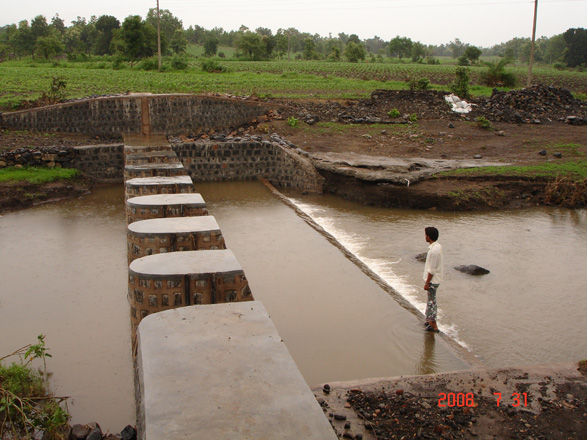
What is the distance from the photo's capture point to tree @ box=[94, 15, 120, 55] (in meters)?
50.2

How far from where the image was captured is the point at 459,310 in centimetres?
700

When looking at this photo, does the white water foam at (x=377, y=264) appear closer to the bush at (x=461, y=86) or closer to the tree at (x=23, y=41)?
the bush at (x=461, y=86)

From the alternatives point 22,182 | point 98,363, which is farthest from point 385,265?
point 22,182

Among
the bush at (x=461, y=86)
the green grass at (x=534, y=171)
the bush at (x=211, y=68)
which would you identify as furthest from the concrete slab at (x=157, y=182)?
the bush at (x=211, y=68)

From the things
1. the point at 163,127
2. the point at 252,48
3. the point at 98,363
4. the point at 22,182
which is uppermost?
the point at 252,48

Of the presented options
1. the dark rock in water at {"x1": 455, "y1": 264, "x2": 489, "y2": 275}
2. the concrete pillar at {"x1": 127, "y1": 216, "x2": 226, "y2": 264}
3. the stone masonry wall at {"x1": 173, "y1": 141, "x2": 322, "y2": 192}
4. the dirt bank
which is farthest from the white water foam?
the dirt bank

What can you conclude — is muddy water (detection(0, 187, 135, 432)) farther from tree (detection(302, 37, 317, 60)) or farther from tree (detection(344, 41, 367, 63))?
tree (detection(302, 37, 317, 60))

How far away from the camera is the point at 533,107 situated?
20.3 metres

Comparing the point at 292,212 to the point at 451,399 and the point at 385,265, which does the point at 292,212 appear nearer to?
the point at 385,265

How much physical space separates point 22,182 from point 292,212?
20.4ft

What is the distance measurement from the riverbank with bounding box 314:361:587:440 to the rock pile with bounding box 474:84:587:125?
15.8 metres

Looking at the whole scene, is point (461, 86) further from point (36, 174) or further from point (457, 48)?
point (457, 48)

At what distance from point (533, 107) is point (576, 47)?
3874cm

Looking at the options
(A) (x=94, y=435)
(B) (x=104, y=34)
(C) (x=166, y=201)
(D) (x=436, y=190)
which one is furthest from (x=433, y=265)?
(B) (x=104, y=34)
